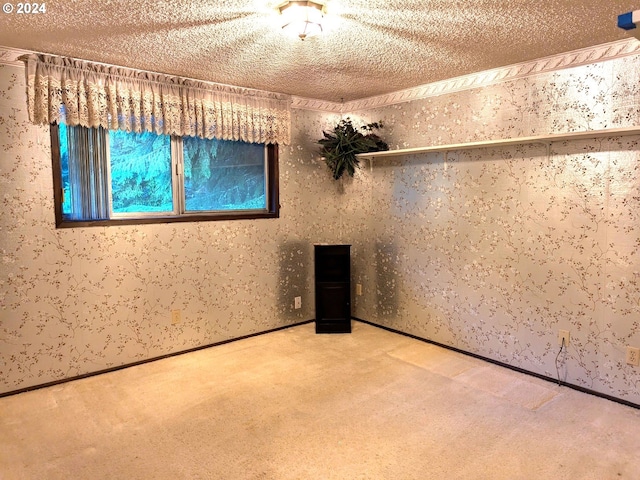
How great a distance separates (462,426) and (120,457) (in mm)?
1854

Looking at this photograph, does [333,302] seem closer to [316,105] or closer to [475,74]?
[316,105]

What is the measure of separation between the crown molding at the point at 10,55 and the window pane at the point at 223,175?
4.01 ft

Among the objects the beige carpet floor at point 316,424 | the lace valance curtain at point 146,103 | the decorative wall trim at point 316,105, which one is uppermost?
the decorative wall trim at point 316,105

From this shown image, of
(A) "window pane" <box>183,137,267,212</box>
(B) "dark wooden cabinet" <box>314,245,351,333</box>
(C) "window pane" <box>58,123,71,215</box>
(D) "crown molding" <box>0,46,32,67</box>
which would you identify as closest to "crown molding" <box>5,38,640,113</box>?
(D) "crown molding" <box>0,46,32,67</box>

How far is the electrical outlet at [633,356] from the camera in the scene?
2.73m

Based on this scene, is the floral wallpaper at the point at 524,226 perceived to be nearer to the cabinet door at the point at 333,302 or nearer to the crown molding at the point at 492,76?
the crown molding at the point at 492,76

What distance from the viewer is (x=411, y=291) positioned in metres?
4.09

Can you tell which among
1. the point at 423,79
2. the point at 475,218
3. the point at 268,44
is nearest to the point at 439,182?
the point at 475,218

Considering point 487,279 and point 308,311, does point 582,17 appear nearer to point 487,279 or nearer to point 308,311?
point 487,279

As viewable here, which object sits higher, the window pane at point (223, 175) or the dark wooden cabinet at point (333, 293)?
the window pane at point (223, 175)

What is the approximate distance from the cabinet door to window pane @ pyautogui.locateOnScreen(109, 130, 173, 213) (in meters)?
1.58

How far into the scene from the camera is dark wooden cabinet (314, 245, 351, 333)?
4207mm

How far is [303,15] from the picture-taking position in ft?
7.03

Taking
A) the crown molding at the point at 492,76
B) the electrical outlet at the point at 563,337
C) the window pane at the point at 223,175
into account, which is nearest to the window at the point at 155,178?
the window pane at the point at 223,175
